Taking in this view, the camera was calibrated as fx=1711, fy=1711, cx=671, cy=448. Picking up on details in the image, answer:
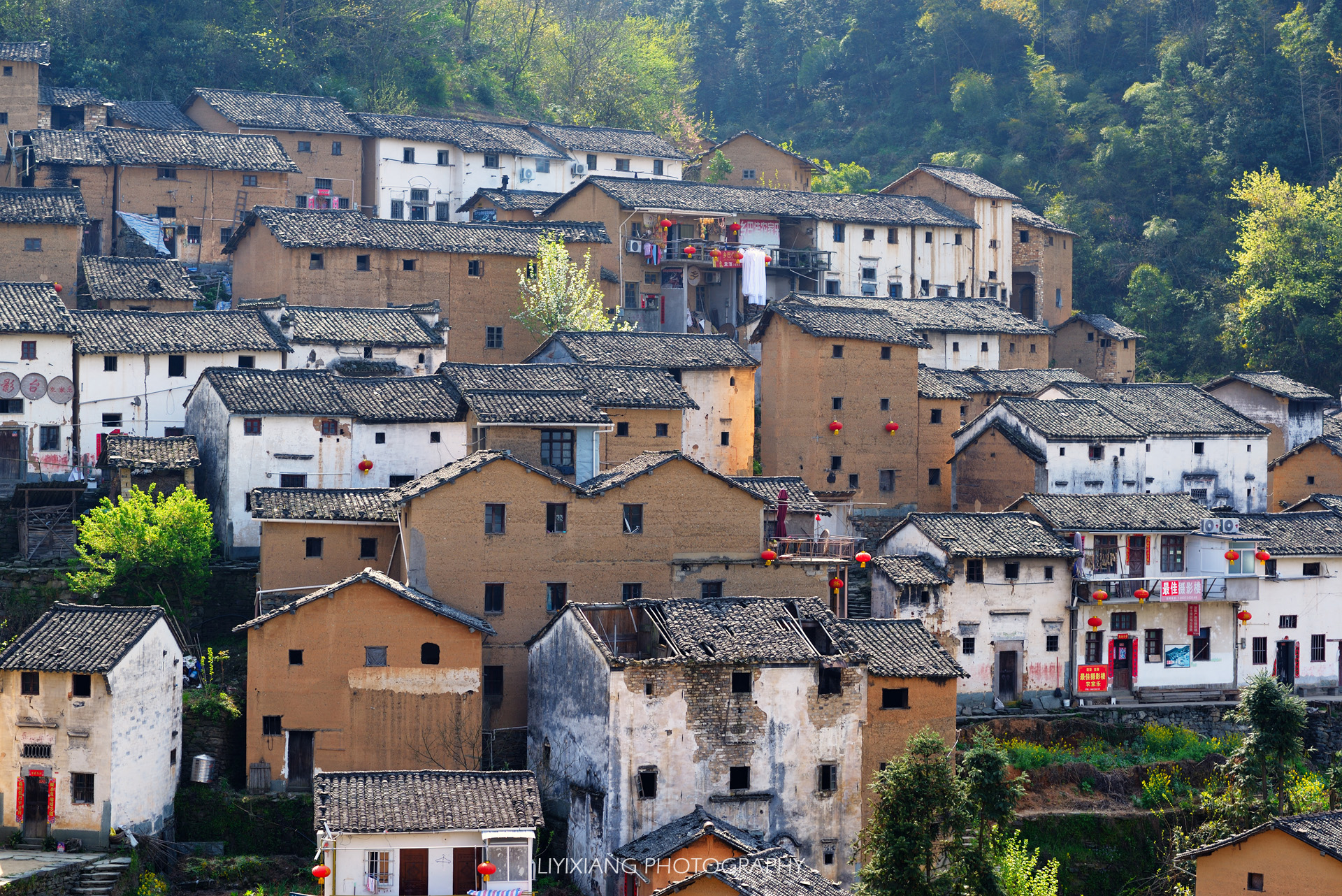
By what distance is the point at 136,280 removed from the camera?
162ft

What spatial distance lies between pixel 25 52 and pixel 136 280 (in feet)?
40.4

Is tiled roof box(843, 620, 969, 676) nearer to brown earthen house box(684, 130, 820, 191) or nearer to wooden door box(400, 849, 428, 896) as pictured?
wooden door box(400, 849, 428, 896)

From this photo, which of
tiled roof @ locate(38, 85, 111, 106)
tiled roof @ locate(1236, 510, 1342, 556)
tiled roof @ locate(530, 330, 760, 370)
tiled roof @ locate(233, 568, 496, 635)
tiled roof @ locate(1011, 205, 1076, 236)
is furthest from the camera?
tiled roof @ locate(1011, 205, 1076, 236)

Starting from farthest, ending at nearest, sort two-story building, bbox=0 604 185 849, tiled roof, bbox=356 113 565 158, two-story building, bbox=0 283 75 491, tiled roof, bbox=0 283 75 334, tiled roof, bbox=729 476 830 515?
tiled roof, bbox=356 113 565 158 → tiled roof, bbox=0 283 75 334 → two-story building, bbox=0 283 75 491 → tiled roof, bbox=729 476 830 515 → two-story building, bbox=0 604 185 849

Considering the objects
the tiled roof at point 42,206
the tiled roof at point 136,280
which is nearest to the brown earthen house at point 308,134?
the tiled roof at point 136,280

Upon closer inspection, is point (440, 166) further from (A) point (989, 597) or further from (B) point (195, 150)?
(A) point (989, 597)

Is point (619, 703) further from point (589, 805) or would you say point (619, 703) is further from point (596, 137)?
point (596, 137)

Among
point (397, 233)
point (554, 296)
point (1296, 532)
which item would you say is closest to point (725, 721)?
point (1296, 532)

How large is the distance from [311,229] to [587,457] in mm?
15086

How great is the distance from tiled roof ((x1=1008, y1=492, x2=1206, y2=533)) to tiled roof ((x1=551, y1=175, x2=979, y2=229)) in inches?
680

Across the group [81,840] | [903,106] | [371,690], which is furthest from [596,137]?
[81,840]

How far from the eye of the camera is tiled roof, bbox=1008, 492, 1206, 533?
42.8m

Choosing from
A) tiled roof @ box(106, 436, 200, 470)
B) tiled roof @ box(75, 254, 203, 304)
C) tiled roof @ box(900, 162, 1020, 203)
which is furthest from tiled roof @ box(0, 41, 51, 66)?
tiled roof @ box(900, 162, 1020, 203)

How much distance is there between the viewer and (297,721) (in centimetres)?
3444
